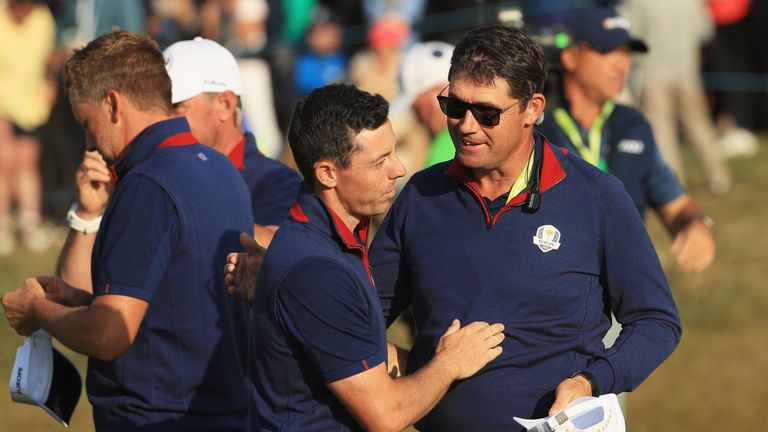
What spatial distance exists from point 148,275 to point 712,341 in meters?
6.74

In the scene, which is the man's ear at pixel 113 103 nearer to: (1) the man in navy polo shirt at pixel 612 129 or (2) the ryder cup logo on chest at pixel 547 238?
(2) the ryder cup logo on chest at pixel 547 238

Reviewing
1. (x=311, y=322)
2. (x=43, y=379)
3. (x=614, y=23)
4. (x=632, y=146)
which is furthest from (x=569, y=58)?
(x=311, y=322)

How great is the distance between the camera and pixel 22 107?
1434 cm

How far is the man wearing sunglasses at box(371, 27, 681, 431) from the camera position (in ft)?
14.5

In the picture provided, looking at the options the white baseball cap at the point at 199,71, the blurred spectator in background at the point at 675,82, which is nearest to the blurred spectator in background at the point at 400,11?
the blurred spectator in background at the point at 675,82

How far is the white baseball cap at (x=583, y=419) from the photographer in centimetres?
414

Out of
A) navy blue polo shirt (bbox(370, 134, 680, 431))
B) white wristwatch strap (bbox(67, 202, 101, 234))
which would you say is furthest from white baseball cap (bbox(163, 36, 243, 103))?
navy blue polo shirt (bbox(370, 134, 680, 431))

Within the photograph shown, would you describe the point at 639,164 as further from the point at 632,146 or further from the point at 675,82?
the point at 675,82

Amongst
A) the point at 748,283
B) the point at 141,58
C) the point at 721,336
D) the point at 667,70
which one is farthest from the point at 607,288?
the point at 667,70

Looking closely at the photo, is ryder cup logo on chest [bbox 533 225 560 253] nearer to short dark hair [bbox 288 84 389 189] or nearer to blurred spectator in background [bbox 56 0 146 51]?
short dark hair [bbox 288 84 389 189]

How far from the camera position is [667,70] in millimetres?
14438

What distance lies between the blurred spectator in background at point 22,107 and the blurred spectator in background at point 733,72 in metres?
7.78

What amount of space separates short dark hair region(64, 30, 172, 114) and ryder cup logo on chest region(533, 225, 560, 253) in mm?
1512

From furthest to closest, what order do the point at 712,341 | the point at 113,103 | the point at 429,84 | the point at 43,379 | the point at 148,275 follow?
the point at 712,341 → the point at 429,84 → the point at 43,379 → the point at 113,103 → the point at 148,275
